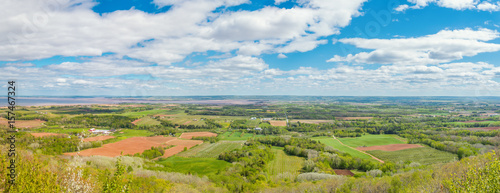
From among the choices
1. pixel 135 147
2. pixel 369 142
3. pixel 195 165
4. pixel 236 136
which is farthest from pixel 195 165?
pixel 369 142

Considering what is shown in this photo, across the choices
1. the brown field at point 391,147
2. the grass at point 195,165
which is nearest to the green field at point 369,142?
the brown field at point 391,147

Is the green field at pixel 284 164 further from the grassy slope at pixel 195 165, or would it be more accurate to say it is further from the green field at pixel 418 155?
the green field at pixel 418 155

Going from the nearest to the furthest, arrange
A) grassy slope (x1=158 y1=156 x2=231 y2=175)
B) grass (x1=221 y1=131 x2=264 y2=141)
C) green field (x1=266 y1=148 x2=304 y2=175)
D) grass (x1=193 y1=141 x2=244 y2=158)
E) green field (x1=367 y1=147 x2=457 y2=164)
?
grassy slope (x1=158 y1=156 x2=231 y2=175)
green field (x1=266 y1=148 x2=304 y2=175)
green field (x1=367 y1=147 x2=457 y2=164)
grass (x1=193 y1=141 x2=244 y2=158)
grass (x1=221 y1=131 x2=264 y2=141)

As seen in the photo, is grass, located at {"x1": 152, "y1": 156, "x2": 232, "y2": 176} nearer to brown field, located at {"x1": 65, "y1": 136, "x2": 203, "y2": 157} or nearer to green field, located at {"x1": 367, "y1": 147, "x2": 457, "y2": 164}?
brown field, located at {"x1": 65, "y1": 136, "x2": 203, "y2": 157}

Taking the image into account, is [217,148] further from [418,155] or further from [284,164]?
[418,155]

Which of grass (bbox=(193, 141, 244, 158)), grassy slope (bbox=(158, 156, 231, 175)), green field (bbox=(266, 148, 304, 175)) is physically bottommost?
green field (bbox=(266, 148, 304, 175))

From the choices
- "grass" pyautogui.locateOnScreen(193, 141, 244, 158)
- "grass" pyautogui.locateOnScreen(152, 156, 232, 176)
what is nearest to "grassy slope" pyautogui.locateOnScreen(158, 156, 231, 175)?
"grass" pyautogui.locateOnScreen(152, 156, 232, 176)
